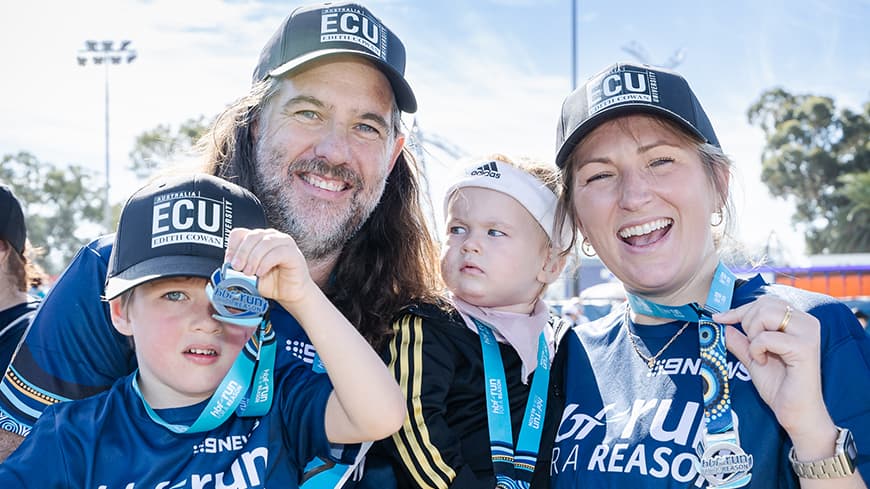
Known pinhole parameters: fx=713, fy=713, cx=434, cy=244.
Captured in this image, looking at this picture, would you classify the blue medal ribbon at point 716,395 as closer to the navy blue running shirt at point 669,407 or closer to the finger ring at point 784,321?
the navy blue running shirt at point 669,407

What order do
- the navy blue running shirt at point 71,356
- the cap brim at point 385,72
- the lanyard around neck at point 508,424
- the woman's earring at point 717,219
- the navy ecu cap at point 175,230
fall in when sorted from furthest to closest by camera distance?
the cap brim at point 385,72 → the woman's earring at point 717,219 → the lanyard around neck at point 508,424 → the navy blue running shirt at point 71,356 → the navy ecu cap at point 175,230

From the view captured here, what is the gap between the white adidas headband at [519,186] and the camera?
3.36 meters

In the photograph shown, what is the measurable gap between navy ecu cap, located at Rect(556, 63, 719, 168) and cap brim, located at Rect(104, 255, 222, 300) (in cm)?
141

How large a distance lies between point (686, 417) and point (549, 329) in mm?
980

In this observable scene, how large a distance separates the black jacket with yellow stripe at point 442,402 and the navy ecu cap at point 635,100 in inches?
36.8

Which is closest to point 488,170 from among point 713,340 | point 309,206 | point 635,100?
point 309,206

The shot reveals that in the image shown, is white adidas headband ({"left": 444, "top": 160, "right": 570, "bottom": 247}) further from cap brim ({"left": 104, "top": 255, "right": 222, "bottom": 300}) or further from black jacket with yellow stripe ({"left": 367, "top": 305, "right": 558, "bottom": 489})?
cap brim ({"left": 104, "top": 255, "right": 222, "bottom": 300})

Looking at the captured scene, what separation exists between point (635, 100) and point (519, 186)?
912mm

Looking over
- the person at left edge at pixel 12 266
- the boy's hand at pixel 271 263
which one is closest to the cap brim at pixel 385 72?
the boy's hand at pixel 271 263

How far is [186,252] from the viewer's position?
2.30m

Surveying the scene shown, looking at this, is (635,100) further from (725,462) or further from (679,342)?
(725,462)

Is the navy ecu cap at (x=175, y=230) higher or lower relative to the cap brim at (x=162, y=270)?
higher

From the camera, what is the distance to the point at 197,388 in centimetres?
236

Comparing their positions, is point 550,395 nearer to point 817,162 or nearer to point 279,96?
point 279,96
